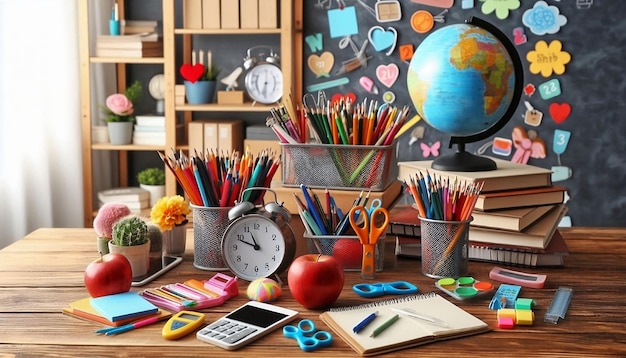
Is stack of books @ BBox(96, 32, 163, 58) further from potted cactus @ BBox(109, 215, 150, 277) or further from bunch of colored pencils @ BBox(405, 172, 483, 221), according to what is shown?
bunch of colored pencils @ BBox(405, 172, 483, 221)

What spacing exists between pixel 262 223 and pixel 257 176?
0.36ft

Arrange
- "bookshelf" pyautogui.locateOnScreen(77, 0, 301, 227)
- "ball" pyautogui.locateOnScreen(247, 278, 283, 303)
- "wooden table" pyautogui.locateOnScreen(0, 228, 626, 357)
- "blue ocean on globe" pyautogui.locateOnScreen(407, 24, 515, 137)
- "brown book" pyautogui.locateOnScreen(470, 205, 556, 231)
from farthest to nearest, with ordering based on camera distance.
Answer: "bookshelf" pyautogui.locateOnScreen(77, 0, 301, 227), "blue ocean on globe" pyautogui.locateOnScreen(407, 24, 515, 137), "brown book" pyautogui.locateOnScreen(470, 205, 556, 231), "ball" pyautogui.locateOnScreen(247, 278, 283, 303), "wooden table" pyautogui.locateOnScreen(0, 228, 626, 357)

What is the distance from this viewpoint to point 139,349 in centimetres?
113

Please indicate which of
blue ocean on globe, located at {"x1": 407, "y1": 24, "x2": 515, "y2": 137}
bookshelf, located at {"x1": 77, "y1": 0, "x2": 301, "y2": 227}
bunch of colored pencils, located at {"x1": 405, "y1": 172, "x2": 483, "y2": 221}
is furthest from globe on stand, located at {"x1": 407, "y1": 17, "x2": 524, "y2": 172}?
bookshelf, located at {"x1": 77, "y1": 0, "x2": 301, "y2": 227}

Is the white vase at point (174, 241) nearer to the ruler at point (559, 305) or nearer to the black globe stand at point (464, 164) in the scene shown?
the black globe stand at point (464, 164)

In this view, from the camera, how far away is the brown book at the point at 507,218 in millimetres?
1560

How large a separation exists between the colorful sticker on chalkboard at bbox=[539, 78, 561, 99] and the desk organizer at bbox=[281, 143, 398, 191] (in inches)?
91.7

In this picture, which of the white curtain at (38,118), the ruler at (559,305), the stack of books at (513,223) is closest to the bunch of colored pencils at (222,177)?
the stack of books at (513,223)

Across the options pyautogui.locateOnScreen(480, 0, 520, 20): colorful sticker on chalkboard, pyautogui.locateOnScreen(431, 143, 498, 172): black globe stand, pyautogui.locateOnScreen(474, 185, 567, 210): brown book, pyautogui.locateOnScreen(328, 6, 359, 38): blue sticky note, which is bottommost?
pyautogui.locateOnScreen(474, 185, 567, 210): brown book

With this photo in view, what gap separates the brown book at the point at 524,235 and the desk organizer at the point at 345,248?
9.2 inches

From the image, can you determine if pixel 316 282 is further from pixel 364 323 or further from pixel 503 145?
pixel 503 145

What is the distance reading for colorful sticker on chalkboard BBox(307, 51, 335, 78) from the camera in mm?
3807

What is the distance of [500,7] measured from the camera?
3682 mm

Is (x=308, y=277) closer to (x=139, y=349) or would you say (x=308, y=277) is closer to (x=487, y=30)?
(x=139, y=349)
